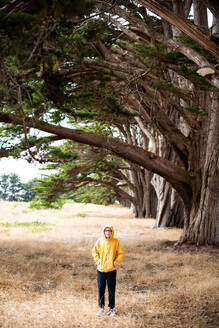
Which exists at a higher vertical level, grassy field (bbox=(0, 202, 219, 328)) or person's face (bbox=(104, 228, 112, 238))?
person's face (bbox=(104, 228, 112, 238))

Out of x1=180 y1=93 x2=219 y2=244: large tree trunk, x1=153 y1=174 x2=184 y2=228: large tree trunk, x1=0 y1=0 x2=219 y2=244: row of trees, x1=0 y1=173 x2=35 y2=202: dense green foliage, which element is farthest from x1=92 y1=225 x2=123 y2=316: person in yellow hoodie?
x1=0 y1=173 x2=35 y2=202: dense green foliage

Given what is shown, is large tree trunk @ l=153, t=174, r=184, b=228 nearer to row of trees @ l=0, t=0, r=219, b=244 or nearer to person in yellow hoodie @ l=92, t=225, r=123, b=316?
row of trees @ l=0, t=0, r=219, b=244

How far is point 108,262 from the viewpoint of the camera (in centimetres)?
446

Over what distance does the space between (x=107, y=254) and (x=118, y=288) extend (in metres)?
1.84

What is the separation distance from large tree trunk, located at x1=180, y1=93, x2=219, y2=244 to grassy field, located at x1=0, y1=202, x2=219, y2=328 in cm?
51

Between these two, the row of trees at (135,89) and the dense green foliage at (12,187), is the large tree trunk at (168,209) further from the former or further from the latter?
the dense green foliage at (12,187)

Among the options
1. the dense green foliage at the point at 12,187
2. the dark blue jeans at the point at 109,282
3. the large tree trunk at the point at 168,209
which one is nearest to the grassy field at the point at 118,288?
the dark blue jeans at the point at 109,282

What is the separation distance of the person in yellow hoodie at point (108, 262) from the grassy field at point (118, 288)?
0.93 ft

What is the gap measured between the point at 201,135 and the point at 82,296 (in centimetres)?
658

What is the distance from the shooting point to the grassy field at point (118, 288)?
4.46 m

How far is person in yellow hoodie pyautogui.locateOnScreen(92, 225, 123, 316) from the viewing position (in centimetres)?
448

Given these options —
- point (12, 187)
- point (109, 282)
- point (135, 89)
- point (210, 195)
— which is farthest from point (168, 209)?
point (12, 187)

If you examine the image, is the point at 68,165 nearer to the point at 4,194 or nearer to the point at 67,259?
the point at 67,259

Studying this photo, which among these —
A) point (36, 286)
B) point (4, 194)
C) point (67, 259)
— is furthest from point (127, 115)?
point (4, 194)
